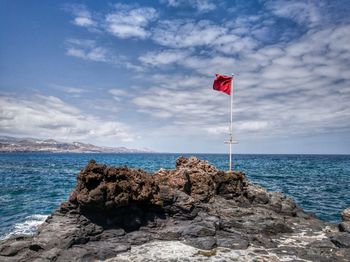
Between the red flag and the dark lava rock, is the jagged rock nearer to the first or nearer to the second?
the dark lava rock

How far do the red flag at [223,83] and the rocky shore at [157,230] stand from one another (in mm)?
10230

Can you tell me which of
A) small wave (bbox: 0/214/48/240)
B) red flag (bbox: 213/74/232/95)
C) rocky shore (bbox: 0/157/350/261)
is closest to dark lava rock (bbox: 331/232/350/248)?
rocky shore (bbox: 0/157/350/261)

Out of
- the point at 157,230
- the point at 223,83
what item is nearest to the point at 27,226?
the point at 157,230

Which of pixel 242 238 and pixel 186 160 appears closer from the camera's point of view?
pixel 242 238

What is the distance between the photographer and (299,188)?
3919cm

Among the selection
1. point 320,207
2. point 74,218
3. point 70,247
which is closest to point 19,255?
point 70,247

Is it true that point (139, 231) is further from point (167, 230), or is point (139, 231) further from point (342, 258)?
point (342, 258)

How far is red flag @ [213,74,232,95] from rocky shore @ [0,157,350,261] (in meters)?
10.2

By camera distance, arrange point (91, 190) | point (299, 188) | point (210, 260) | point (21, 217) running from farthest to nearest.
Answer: point (299, 188) → point (21, 217) → point (91, 190) → point (210, 260)

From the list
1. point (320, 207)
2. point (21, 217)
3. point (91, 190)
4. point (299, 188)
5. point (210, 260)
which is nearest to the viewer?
point (210, 260)

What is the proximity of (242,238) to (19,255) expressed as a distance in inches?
399

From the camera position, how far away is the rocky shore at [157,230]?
39.5ft

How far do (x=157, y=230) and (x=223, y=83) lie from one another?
49.3ft

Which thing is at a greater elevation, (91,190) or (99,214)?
(91,190)
